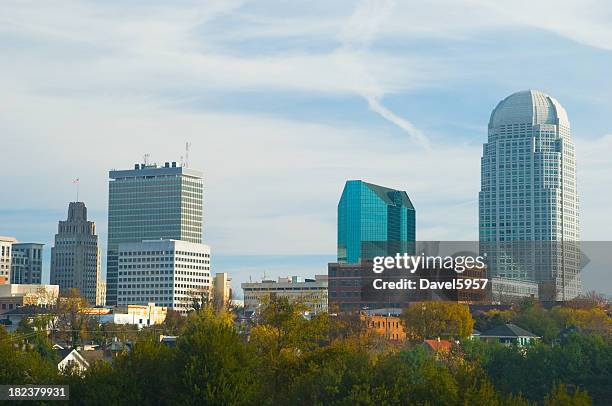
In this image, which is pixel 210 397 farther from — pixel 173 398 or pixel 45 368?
pixel 45 368

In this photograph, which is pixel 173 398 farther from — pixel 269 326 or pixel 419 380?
pixel 419 380

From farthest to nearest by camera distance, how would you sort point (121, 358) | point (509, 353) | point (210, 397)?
point (509, 353), point (121, 358), point (210, 397)

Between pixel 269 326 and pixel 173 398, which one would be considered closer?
pixel 173 398

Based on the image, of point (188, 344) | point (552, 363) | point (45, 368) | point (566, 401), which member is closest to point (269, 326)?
point (188, 344)

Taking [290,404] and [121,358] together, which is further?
[121,358]

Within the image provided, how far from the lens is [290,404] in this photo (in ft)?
326

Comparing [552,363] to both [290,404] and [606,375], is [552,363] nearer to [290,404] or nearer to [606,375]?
[606,375]

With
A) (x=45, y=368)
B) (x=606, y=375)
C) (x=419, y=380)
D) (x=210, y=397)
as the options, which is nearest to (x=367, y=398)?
(x=210, y=397)

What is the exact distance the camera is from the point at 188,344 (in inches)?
4050

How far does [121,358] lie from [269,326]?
45.2ft

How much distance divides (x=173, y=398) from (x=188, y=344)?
15.3 feet

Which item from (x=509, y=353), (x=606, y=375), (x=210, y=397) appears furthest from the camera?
(x=509, y=353)

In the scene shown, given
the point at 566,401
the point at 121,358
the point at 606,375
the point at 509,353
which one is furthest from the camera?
the point at 509,353

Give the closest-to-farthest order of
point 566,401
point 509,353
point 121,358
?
point 566,401 < point 121,358 < point 509,353
